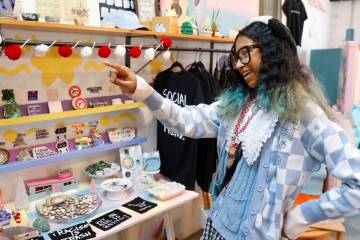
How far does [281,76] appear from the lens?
102cm

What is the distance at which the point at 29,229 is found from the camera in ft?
4.41

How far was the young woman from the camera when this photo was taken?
0.94 metres

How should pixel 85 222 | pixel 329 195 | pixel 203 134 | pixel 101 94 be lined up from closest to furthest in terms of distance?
pixel 329 195 → pixel 203 134 → pixel 85 222 → pixel 101 94

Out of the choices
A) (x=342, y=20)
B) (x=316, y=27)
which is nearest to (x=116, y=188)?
(x=316, y=27)

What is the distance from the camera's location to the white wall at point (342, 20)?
4.34 meters

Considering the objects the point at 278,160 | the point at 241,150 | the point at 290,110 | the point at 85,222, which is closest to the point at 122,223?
the point at 85,222

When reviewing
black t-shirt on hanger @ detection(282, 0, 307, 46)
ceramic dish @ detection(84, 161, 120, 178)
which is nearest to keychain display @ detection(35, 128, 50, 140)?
ceramic dish @ detection(84, 161, 120, 178)

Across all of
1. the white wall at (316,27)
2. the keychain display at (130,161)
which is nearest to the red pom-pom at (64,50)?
the keychain display at (130,161)

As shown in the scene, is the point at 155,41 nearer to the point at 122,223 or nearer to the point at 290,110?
the point at 122,223

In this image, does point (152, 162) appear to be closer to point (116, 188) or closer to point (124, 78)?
point (116, 188)

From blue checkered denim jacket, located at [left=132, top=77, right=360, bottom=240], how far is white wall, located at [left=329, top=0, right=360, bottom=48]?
4.13 meters

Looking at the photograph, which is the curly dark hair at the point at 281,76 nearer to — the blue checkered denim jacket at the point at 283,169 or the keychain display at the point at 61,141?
the blue checkered denim jacket at the point at 283,169

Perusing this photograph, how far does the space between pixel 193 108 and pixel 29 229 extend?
87 cm

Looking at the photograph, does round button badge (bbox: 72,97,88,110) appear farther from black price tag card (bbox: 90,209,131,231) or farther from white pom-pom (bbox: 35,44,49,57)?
black price tag card (bbox: 90,209,131,231)
